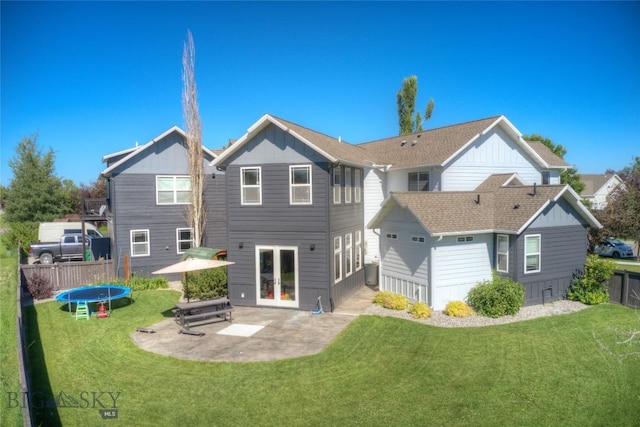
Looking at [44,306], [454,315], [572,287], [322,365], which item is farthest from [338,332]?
[44,306]

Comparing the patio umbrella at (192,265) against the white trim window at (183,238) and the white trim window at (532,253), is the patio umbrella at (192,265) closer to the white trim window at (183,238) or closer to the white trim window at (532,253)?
the white trim window at (183,238)

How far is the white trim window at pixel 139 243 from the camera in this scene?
21.2m

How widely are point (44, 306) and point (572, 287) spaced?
72.9 feet

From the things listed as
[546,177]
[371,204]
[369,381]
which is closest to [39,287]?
[369,381]

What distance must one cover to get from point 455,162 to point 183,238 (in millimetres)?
15482

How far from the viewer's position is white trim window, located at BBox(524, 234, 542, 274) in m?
15.3

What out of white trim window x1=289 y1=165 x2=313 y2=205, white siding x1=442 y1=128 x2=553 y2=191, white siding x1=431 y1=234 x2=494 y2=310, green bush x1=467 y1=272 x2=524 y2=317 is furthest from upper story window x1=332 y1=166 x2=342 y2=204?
green bush x1=467 y1=272 x2=524 y2=317

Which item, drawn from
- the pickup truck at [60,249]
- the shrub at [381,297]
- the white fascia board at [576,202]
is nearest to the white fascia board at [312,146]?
the shrub at [381,297]

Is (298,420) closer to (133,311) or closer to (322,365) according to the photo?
(322,365)

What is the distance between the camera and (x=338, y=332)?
12.7 m

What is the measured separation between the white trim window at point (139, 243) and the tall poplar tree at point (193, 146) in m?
2.46

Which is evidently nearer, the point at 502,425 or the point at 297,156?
the point at 502,425

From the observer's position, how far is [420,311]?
14102 mm

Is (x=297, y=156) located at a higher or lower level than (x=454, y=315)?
higher
